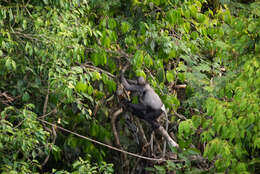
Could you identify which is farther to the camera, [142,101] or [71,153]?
[71,153]

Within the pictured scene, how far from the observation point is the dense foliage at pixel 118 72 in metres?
3.82

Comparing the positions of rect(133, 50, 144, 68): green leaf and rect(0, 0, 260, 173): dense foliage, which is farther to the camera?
rect(133, 50, 144, 68): green leaf

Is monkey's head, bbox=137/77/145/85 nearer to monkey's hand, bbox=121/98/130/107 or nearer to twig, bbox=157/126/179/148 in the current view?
monkey's hand, bbox=121/98/130/107

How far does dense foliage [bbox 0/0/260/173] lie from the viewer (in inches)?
150

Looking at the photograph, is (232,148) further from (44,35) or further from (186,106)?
(186,106)

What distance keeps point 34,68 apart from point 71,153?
2560mm

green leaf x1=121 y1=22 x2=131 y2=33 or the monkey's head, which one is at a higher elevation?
green leaf x1=121 y1=22 x2=131 y2=33

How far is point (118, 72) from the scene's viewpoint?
6336mm

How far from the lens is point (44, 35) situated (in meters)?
4.55

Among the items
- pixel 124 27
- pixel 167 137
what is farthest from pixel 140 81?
pixel 124 27

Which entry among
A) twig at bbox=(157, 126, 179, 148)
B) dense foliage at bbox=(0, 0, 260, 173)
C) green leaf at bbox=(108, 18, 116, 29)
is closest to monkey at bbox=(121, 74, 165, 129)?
dense foliage at bbox=(0, 0, 260, 173)

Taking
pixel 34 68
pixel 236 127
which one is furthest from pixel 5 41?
pixel 236 127

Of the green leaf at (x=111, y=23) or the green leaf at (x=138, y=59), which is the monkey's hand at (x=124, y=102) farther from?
the green leaf at (x=111, y=23)

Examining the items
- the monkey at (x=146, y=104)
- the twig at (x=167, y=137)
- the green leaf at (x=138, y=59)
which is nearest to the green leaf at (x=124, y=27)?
the green leaf at (x=138, y=59)
